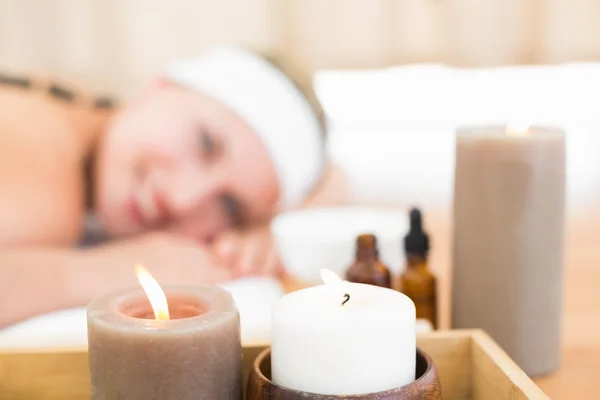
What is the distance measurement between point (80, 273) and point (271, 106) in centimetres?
60

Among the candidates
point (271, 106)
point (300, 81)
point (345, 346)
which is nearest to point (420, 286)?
point (345, 346)

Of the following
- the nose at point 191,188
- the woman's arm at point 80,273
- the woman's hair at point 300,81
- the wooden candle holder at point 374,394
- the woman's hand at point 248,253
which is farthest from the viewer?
the woman's hair at point 300,81

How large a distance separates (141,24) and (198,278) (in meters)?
1.11

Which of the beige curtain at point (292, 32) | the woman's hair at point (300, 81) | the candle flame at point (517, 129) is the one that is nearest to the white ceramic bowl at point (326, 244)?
the candle flame at point (517, 129)

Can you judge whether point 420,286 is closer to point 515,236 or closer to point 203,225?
point 515,236

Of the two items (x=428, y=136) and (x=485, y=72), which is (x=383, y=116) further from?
(x=485, y=72)

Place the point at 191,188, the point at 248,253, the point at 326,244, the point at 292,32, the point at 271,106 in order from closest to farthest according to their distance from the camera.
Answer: the point at 326,244
the point at 248,253
the point at 191,188
the point at 271,106
the point at 292,32

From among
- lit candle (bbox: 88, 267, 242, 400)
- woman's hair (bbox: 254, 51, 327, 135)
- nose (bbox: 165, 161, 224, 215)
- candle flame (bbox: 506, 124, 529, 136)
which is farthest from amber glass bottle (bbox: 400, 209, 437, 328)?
woman's hair (bbox: 254, 51, 327, 135)

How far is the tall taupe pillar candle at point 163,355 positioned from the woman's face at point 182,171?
717 mm

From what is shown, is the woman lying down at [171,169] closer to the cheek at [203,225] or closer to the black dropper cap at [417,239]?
the cheek at [203,225]

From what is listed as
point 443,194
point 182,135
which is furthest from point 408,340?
point 443,194

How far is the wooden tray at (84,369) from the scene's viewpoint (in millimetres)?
401

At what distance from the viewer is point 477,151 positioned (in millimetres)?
482

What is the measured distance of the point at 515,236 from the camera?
478 mm
